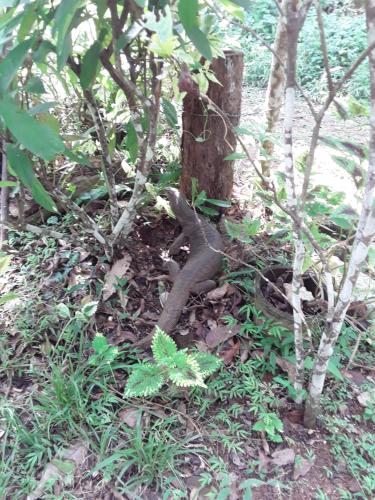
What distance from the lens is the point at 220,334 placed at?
9.14 ft

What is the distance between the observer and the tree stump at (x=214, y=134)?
319cm

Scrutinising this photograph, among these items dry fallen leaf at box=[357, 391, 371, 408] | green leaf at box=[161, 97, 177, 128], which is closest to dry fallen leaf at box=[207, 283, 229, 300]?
dry fallen leaf at box=[357, 391, 371, 408]

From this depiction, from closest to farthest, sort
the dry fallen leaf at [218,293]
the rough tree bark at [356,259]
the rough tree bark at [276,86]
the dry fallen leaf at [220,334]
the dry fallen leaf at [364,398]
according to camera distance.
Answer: the rough tree bark at [356,259] < the dry fallen leaf at [364,398] < the dry fallen leaf at [220,334] < the dry fallen leaf at [218,293] < the rough tree bark at [276,86]

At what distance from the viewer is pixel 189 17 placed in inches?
55.2

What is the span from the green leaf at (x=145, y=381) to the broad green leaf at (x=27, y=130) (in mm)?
1146

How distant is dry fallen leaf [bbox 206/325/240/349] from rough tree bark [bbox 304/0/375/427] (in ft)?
2.17

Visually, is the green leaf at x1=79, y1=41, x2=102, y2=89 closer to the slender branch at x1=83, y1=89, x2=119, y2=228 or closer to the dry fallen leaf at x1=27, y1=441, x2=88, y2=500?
the slender branch at x1=83, y1=89, x2=119, y2=228

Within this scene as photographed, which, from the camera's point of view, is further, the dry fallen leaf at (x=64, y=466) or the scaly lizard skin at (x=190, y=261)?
the scaly lizard skin at (x=190, y=261)

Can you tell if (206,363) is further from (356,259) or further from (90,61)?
(90,61)

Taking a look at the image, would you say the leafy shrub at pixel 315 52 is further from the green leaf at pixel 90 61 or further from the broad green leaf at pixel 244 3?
the broad green leaf at pixel 244 3

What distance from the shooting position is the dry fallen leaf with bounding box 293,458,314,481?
215 cm

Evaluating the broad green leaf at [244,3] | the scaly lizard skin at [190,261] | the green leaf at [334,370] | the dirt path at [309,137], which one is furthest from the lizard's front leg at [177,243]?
the broad green leaf at [244,3]

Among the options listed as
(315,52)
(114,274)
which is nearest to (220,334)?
(114,274)

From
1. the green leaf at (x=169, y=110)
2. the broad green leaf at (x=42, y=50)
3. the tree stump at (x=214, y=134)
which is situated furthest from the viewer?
the tree stump at (x=214, y=134)
